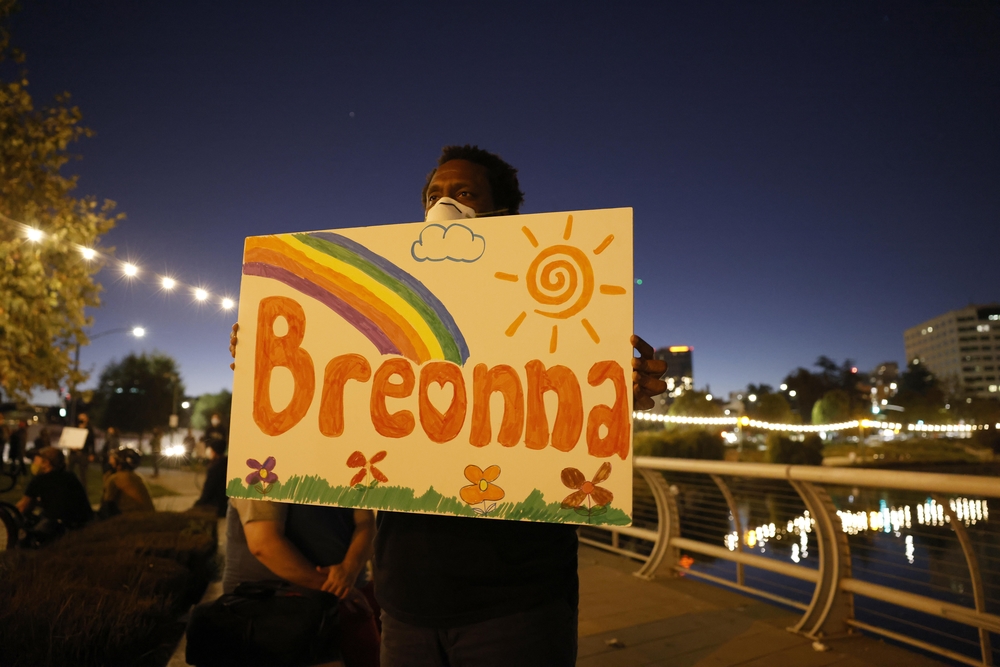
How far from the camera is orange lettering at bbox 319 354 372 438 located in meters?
1.44

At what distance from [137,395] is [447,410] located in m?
54.7

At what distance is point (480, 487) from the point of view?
130cm

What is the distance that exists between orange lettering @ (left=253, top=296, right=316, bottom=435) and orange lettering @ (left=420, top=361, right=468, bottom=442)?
313mm

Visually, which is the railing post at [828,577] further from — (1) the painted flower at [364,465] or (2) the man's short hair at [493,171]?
(1) the painted flower at [364,465]

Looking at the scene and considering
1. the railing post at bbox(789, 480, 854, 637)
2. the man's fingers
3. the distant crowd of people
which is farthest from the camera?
the distant crowd of people

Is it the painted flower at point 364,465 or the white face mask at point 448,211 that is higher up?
the white face mask at point 448,211

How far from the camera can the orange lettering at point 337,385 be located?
4.72ft

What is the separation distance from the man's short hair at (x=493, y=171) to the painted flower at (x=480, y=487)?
0.84 metres

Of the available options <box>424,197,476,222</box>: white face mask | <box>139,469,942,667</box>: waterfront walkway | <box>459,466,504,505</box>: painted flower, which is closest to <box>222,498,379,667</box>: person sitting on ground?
<box>459,466,504,505</box>: painted flower

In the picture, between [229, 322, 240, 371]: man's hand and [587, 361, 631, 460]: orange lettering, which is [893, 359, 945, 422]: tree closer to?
[587, 361, 631, 460]: orange lettering

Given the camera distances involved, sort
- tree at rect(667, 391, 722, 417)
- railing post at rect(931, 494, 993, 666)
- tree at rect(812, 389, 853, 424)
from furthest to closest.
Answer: tree at rect(812, 389, 853, 424) < tree at rect(667, 391, 722, 417) < railing post at rect(931, 494, 993, 666)

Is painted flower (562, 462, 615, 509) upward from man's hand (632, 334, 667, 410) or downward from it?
downward

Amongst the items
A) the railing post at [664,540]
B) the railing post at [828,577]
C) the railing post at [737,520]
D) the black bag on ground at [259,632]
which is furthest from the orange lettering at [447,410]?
the railing post at [664,540]

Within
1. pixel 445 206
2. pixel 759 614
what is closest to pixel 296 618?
pixel 445 206
